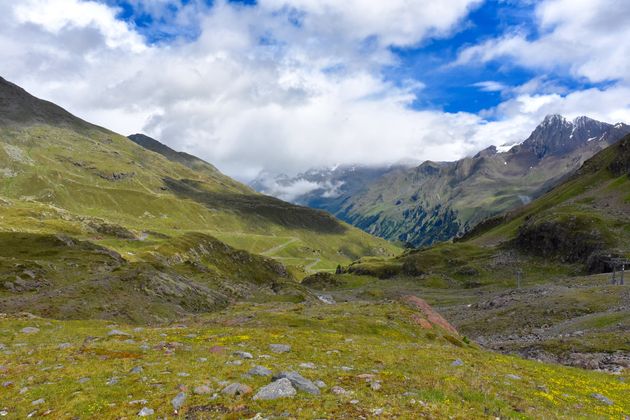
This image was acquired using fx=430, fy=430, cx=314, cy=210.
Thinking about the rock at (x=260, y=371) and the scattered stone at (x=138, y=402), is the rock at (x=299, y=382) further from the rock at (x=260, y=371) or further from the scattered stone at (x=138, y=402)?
the scattered stone at (x=138, y=402)

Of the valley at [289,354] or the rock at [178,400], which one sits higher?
the rock at [178,400]

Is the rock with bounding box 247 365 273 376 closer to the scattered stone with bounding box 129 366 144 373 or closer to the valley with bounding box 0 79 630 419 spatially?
the valley with bounding box 0 79 630 419

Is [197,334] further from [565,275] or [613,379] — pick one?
[565,275]

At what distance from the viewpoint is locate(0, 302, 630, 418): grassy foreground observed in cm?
1638

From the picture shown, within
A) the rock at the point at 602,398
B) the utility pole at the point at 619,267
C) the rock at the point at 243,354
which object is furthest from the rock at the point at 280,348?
the utility pole at the point at 619,267

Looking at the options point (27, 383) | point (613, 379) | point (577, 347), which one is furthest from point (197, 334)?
point (577, 347)

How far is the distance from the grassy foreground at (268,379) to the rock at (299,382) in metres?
0.44

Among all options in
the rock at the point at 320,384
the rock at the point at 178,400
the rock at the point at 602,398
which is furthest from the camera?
the rock at the point at 602,398

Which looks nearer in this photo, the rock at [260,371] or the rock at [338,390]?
the rock at [338,390]

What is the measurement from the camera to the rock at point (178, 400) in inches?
640

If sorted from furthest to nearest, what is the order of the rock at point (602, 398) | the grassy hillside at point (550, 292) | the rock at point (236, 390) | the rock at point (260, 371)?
the grassy hillside at point (550, 292)
the rock at point (602, 398)
the rock at point (260, 371)
the rock at point (236, 390)

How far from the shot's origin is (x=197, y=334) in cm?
3459

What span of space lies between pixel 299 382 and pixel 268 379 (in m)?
1.75

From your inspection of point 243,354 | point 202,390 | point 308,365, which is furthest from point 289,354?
point 202,390
